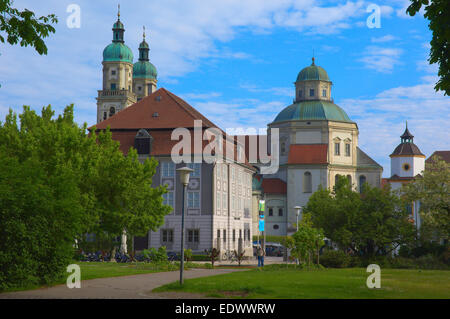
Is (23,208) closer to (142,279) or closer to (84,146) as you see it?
(142,279)

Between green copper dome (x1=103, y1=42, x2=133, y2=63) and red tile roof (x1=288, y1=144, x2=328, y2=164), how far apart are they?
4221cm

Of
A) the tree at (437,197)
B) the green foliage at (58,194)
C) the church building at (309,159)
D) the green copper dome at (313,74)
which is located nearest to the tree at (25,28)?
the green foliage at (58,194)

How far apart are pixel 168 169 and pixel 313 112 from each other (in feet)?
161

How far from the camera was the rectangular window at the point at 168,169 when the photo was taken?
176 ft

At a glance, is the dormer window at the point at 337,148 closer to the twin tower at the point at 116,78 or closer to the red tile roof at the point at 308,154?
the red tile roof at the point at 308,154

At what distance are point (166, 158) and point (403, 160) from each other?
5573cm

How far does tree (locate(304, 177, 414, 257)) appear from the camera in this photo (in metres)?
45.3

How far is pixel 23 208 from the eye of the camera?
18703mm

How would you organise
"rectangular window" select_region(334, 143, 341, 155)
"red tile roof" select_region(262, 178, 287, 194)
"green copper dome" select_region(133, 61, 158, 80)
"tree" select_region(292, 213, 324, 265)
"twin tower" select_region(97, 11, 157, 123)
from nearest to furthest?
"tree" select_region(292, 213, 324, 265)
"red tile roof" select_region(262, 178, 287, 194)
"rectangular window" select_region(334, 143, 341, 155)
"twin tower" select_region(97, 11, 157, 123)
"green copper dome" select_region(133, 61, 158, 80)

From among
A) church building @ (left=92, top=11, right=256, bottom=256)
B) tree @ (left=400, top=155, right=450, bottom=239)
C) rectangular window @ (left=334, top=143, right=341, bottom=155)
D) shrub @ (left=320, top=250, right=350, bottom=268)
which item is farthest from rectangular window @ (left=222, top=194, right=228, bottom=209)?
rectangular window @ (left=334, top=143, right=341, bottom=155)

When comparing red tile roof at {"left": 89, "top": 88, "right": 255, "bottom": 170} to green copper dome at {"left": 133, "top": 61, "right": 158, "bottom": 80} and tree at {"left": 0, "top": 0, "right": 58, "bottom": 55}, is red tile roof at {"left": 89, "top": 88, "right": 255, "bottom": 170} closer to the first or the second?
tree at {"left": 0, "top": 0, "right": 58, "bottom": 55}

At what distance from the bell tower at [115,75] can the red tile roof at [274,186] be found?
36.5 meters

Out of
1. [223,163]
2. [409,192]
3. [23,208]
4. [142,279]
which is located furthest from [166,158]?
[23,208]

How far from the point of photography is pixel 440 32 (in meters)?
17.3
